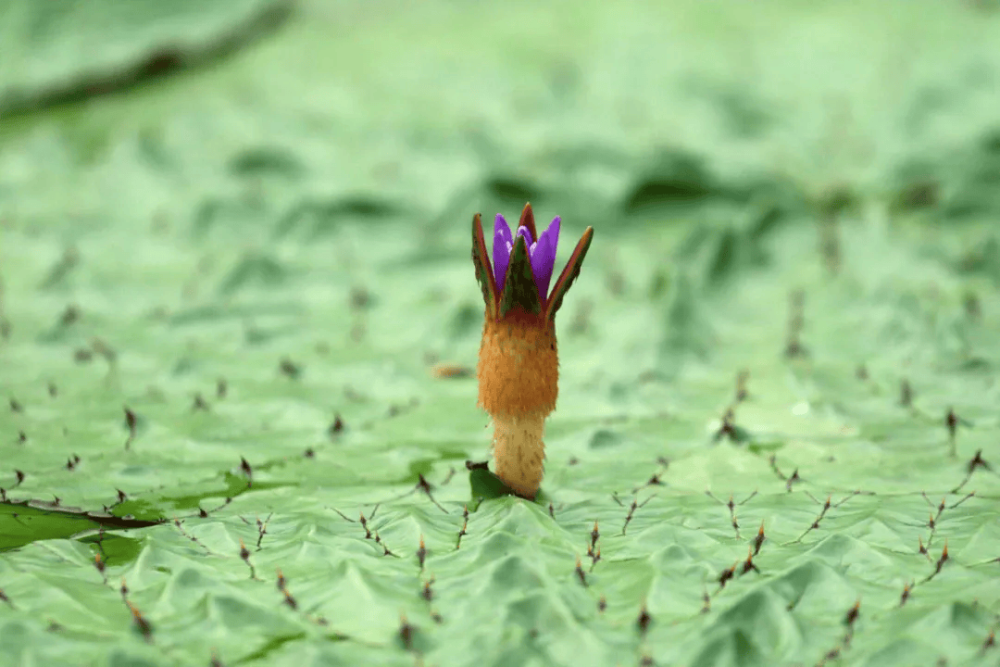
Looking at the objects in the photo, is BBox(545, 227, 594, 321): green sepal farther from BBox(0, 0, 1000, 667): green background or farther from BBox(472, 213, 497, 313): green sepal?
BBox(0, 0, 1000, 667): green background

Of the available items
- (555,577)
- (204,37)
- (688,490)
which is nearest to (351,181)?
(204,37)

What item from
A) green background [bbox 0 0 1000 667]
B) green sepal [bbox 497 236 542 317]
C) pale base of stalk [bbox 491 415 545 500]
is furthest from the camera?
pale base of stalk [bbox 491 415 545 500]

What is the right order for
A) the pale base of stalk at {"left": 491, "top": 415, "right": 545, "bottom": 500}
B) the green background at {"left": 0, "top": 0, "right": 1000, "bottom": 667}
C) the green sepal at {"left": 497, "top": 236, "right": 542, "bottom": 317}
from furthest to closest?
the pale base of stalk at {"left": 491, "top": 415, "right": 545, "bottom": 500} → the green sepal at {"left": 497, "top": 236, "right": 542, "bottom": 317} → the green background at {"left": 0, "top": 0, "right": 1000, "bottom": 667}

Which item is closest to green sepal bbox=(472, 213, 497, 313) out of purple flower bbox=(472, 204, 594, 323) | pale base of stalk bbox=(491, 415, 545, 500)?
purple flower bbox=(472, 204, 594, 323)

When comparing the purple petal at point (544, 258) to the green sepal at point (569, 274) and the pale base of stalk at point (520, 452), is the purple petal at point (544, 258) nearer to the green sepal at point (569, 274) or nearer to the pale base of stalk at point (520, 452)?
the green sepal at point (569, 274)

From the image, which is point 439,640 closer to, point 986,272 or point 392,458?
point 392,458

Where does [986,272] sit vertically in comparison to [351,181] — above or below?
below

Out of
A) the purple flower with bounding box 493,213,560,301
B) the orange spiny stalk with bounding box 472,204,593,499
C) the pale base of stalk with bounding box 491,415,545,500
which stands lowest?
the pale base of stalk with bounding box 491,415,545,500

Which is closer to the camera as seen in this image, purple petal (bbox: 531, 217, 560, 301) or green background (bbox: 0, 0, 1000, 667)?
green background (bbox: 0, 0, 1000, 667)
